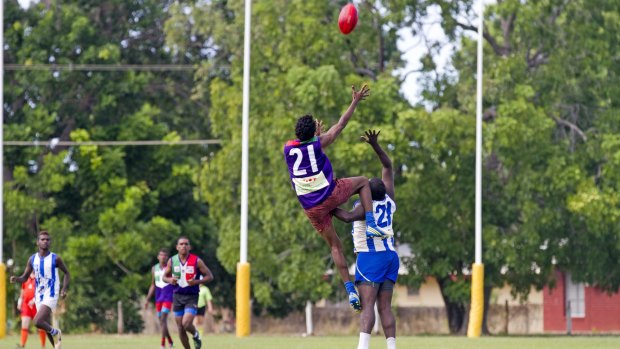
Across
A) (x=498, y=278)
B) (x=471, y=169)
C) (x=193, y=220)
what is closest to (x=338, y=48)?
(x=471, y=169)

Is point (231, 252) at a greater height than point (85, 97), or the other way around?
point (85, 97)

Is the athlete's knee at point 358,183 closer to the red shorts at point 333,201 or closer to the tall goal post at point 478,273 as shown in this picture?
the red shorts at point 333,201

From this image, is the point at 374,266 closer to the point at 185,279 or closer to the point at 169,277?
the point at 185,279

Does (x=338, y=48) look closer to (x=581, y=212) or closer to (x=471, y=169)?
(x=471, y=169)

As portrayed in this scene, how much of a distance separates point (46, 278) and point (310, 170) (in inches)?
324

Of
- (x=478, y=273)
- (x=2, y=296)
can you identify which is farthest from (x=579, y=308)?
(x=2, y=296)

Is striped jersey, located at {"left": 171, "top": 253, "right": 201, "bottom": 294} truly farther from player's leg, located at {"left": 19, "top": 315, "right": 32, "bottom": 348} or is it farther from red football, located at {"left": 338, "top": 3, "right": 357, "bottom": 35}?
player's leg, located at {"left": 19, "top": 315, "right": 32, "bottom": 348}

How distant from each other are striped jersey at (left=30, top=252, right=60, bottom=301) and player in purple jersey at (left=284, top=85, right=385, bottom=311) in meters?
7.88

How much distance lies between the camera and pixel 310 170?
17625 millimetres

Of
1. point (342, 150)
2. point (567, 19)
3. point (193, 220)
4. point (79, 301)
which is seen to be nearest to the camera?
point (342, 150)

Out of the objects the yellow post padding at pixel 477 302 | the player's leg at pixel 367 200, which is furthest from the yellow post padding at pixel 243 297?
the player's leg at pixel 367 200

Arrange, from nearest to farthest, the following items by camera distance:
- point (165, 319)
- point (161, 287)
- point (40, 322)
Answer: point (40, 322)
point (165, 319)
point (161, 287)

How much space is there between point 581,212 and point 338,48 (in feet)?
27.8

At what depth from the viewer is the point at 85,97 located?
50.5 meters
